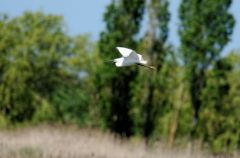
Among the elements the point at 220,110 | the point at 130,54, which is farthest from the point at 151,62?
the point at 130,54

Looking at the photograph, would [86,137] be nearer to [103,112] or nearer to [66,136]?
[66,136]

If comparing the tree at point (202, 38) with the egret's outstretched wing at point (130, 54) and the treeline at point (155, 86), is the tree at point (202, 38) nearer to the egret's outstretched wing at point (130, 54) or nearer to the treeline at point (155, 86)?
the treeline at point (155, 86)

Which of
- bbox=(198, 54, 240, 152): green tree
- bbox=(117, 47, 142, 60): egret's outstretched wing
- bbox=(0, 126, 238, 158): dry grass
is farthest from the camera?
bbox=(198, 54, 240, 152): green tree

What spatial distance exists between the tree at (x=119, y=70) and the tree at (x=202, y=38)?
1.95m

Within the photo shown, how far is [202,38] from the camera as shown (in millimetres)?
30281

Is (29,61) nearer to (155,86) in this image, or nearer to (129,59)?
(155,86)

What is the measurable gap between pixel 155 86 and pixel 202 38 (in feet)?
9.66

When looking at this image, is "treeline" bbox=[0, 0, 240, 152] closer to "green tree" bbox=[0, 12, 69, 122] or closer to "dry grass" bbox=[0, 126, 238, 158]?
"green tree" bbox=[0, 12, 69, 122]

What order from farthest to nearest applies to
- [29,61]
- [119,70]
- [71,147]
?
1. [29,61]
2. [119,70]
3. [71,147]

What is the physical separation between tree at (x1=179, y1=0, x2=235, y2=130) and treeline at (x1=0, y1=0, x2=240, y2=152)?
0.12ft

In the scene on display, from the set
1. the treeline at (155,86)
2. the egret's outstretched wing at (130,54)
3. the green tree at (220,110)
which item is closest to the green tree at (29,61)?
the treeline at (155,86)

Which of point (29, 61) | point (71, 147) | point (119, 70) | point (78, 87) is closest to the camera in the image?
point (71, 147)

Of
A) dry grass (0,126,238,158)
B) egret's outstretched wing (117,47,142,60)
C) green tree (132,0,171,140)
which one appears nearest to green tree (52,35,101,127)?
green tree (132,0,171,140)

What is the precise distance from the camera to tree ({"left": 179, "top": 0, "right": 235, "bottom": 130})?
29.9 meters
